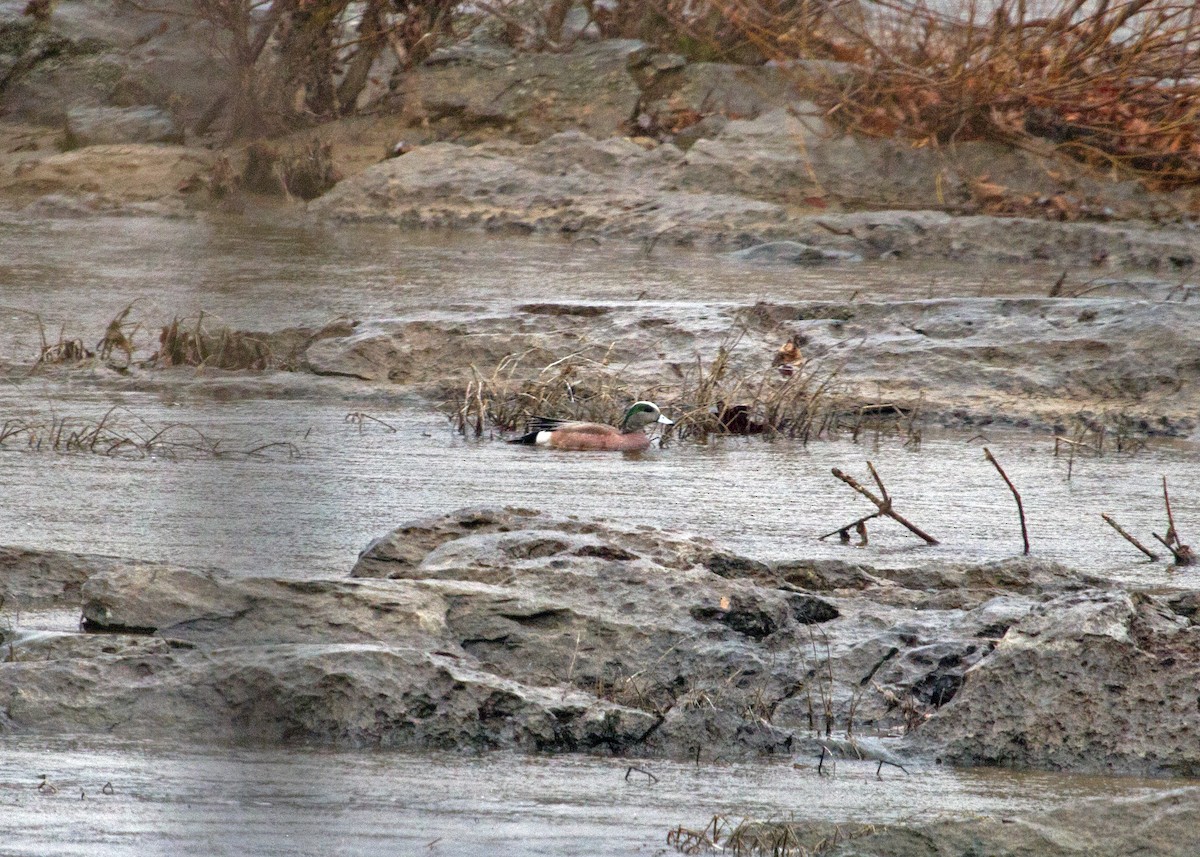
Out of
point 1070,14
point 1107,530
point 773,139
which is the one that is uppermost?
point 1070,14

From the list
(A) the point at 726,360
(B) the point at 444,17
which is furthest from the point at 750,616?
(B) the point at 444,17

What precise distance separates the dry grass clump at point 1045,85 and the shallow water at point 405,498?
248 centimetres

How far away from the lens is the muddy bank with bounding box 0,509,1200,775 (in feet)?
9.29

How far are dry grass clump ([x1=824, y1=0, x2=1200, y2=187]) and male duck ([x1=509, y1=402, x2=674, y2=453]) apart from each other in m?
7.59

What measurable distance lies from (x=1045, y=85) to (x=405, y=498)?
9.67 meters

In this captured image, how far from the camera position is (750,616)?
133 inches

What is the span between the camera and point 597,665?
321 centimetres

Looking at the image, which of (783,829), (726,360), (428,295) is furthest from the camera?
(428,295)

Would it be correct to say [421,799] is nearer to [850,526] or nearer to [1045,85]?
[850,526]

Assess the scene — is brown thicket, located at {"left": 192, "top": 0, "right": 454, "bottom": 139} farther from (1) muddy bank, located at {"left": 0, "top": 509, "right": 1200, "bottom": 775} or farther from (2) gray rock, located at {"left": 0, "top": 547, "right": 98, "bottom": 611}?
(2) gray rock, located at {"left": 0, "top": 547, "right": 98, "bottom": 611}

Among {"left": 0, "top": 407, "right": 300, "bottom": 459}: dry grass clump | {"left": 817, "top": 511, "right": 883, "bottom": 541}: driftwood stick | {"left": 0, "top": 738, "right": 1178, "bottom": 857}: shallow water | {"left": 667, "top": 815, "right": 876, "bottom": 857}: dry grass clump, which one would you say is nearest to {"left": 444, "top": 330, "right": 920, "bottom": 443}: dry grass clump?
{"left": 0, "top": 407, "right": 300, "bottom": 459}: dry grass clump

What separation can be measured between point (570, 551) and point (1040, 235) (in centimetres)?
968

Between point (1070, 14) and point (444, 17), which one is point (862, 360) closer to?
point (1070, 14)

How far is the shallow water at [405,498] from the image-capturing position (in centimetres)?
233
